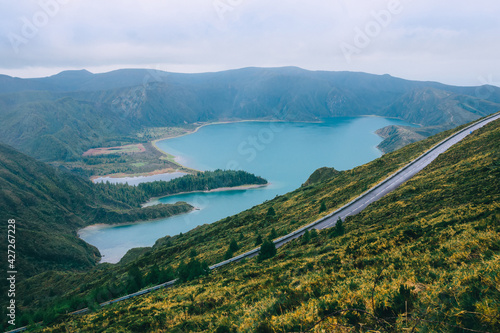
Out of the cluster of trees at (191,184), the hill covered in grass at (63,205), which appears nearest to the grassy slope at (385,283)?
the hill covered in grass at (63,205)

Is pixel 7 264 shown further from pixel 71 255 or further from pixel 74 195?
pixel 74 195

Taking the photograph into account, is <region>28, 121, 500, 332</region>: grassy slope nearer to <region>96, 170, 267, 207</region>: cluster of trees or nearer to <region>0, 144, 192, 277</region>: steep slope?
<region>0, 144, 192, 277</region>: steep slope

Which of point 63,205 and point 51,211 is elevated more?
point 63,205

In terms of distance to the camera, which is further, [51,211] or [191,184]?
[191,184]

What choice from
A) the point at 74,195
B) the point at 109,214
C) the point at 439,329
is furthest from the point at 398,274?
the point at 74,195

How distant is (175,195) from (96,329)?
453 feet

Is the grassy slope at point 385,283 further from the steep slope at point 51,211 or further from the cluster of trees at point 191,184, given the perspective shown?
the cluster of trees at point 191,184

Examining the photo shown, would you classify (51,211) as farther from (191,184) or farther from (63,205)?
(191,184)

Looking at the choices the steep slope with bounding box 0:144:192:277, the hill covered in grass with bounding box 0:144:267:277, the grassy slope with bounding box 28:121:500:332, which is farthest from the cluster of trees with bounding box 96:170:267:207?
the grassy slope with bounding box 28:121:500:332

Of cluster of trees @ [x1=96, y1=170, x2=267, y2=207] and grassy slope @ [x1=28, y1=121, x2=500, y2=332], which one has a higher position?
grassy slope @ [x1=28, y1=121, x2=500, y2=332]

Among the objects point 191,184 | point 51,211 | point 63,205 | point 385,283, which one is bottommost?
→ point 191,184

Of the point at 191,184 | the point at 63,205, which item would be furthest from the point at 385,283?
the point at 191,184

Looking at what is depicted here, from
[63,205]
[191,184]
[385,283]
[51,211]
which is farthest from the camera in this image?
[191,184]

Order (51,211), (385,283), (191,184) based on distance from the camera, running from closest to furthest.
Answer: (385,283), (51,211), (191,184)
